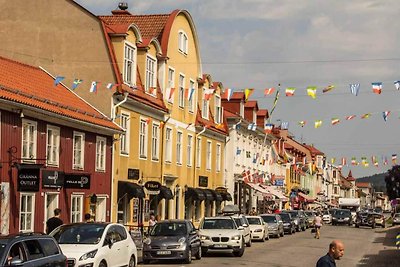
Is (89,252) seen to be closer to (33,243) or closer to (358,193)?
(33,243)

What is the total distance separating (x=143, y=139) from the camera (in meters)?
38.0

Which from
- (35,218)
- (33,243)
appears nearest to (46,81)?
(35,218)

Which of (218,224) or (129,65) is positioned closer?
(218,224)

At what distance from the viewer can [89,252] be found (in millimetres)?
18562

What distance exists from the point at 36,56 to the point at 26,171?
448 inches

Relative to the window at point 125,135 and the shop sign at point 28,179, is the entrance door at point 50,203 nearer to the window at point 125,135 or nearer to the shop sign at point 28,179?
the shop sign at point 28,179

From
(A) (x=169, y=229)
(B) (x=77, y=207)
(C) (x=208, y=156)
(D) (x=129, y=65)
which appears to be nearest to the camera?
(A) (x=169, y=229)

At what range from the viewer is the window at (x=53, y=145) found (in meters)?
28.1

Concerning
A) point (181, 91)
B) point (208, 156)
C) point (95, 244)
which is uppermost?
point (181, 91)

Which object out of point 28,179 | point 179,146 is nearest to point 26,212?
point 28,179

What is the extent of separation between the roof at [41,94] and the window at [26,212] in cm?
305

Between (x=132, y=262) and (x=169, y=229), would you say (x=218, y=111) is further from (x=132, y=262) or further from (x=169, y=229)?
(x=132, y=262)

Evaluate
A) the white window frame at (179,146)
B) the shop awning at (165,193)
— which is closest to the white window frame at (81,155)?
the shop awning at (165,193)

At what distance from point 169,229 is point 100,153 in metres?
6.98
